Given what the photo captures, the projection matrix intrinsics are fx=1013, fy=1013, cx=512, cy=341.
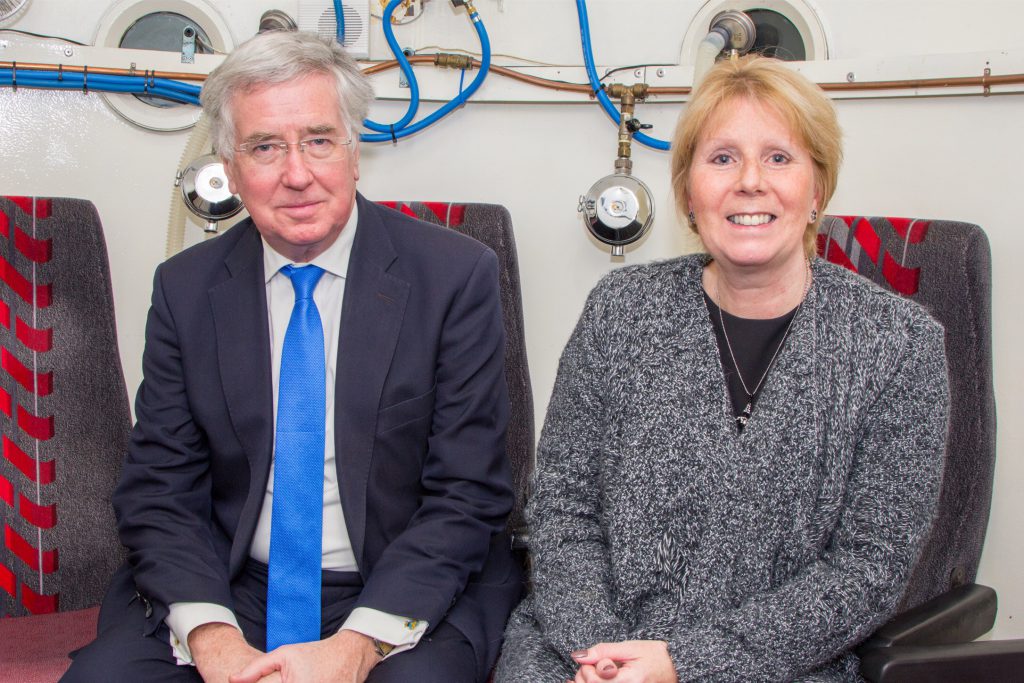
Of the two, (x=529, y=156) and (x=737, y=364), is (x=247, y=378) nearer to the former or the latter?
(x=737, y=364)

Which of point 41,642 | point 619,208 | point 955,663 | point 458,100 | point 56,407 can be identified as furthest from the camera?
point 458,100

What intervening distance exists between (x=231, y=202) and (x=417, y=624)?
98cm

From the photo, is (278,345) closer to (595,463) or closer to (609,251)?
(595,463)

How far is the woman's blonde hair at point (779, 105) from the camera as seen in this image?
4.42 feet

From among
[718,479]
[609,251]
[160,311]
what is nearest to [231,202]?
[160,311]

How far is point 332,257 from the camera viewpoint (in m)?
1.54

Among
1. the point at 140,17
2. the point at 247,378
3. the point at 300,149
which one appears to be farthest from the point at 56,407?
the point at 140,17

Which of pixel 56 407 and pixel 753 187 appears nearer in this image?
pixel 753 187

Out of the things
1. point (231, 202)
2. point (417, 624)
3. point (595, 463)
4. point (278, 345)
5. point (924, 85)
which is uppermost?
point (924, 85)

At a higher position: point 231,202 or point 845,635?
point 231,202

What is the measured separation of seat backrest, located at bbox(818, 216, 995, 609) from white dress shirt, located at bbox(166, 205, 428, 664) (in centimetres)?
81

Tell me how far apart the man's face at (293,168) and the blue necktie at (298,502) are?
0.60 ft

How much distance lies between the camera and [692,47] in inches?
81.7

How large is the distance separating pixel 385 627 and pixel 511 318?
65 centimetres
